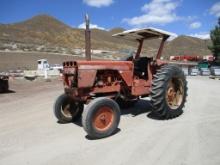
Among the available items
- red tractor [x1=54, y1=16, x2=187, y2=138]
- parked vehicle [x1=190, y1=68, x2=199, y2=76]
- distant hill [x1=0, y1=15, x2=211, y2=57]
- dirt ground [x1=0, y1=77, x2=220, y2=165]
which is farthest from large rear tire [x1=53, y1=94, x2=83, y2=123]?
distant hill [x1=0, y1=15, x2=211, y2=57]

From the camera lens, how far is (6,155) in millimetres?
5539

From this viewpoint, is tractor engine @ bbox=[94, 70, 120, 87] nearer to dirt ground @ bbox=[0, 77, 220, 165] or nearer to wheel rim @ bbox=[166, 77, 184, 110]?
dirt ground @ bbox=[0, 77, 220, 165]

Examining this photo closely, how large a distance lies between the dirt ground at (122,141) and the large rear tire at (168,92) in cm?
26

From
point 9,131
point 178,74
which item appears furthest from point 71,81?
point 178,74

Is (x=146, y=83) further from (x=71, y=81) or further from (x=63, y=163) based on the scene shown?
(x=63, y=163)

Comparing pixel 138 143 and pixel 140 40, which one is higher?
pixel 140 40

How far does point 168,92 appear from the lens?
8.21 m

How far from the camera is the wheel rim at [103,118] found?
6.45 metres

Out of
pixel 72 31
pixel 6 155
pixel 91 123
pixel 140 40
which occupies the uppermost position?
pixel 72 31

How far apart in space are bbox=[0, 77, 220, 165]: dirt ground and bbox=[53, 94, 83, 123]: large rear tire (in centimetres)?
22

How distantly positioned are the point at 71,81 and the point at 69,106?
1.11m

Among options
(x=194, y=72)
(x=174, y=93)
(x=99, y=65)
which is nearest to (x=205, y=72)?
(x=194, y=72)

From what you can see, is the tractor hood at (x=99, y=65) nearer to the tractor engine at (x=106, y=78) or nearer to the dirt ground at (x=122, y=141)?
the tractor engine at (x=106, y=78)

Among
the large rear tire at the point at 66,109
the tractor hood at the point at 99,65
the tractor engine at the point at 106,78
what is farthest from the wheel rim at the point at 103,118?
the large rear tire at the point at 66,109
